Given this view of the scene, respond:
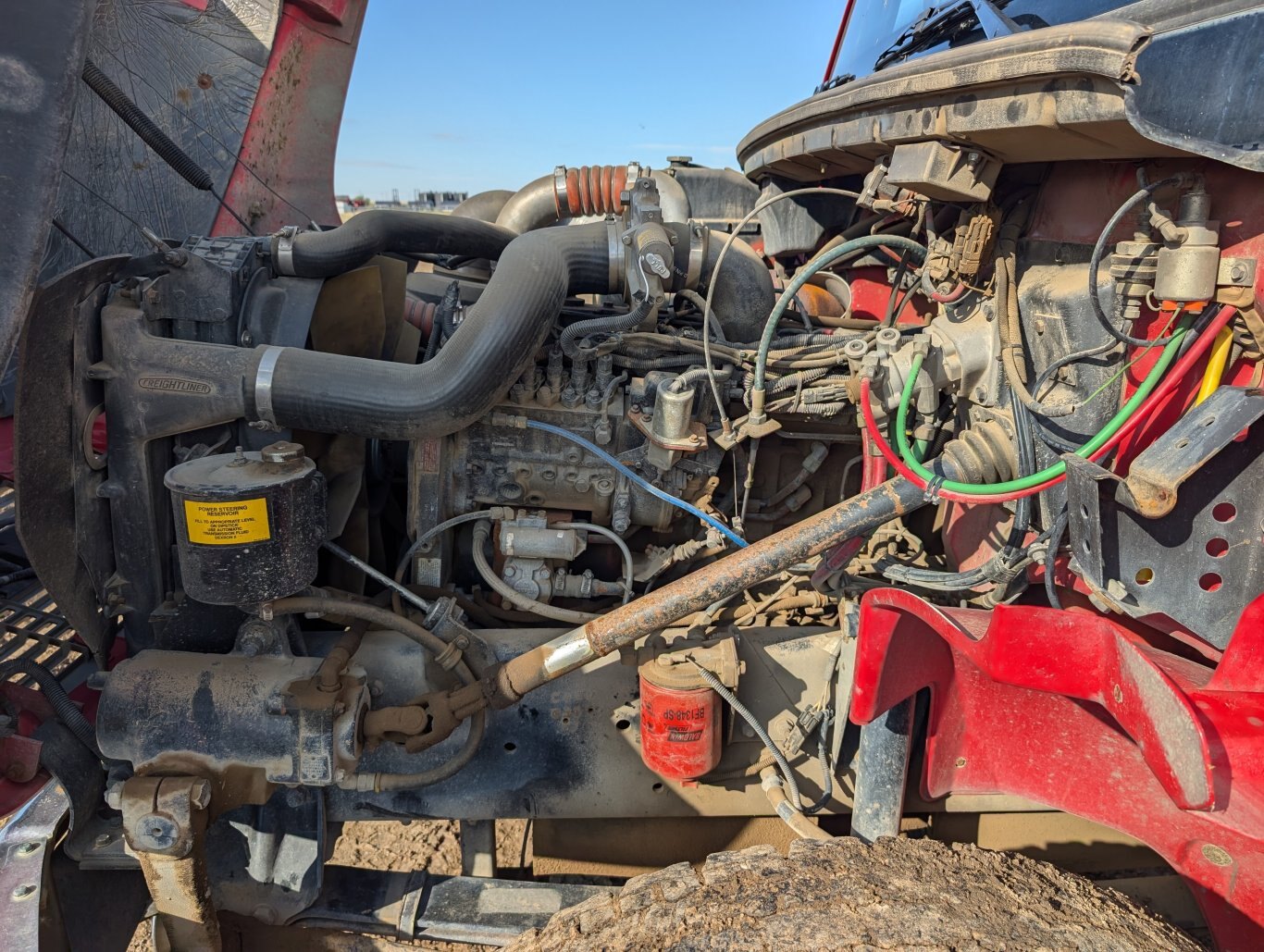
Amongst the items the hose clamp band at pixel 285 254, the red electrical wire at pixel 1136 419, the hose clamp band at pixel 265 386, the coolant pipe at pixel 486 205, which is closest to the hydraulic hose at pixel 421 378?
the hose clamp band at pixel 265 386

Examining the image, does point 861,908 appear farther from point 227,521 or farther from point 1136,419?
point 227,521

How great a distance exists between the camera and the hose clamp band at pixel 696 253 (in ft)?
6.16

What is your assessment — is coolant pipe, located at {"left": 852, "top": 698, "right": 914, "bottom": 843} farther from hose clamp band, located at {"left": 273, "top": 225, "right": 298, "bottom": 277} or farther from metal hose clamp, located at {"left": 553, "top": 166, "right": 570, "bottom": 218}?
metal hose clamp, located at {"left": 553, "top": 166, "right": 570, "bottom": 218}

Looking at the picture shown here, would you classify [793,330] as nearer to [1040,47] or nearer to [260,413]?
[1040,47]

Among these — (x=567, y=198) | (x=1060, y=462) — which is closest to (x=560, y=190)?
(x=567, y=198)

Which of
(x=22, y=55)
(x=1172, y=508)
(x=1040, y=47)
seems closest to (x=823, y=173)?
(x=1040, y=47)

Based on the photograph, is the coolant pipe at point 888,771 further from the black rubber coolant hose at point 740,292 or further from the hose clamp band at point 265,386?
the hose clamp band at point 265,386

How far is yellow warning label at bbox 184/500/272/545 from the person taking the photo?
1.42 metres

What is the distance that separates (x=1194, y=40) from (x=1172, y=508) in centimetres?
62

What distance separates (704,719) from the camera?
5.27 ft

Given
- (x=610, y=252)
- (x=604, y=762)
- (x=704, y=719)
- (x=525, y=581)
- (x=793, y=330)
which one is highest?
(x=610, y=252)

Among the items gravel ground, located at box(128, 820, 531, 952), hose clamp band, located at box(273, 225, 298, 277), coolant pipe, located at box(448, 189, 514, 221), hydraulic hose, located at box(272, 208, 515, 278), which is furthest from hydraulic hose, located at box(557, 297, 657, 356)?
coolant pipe, located at box(448, 189, 514, 221)

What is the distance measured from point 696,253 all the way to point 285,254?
0.95 metres

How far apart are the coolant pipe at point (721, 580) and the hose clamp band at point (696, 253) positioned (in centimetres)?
69
